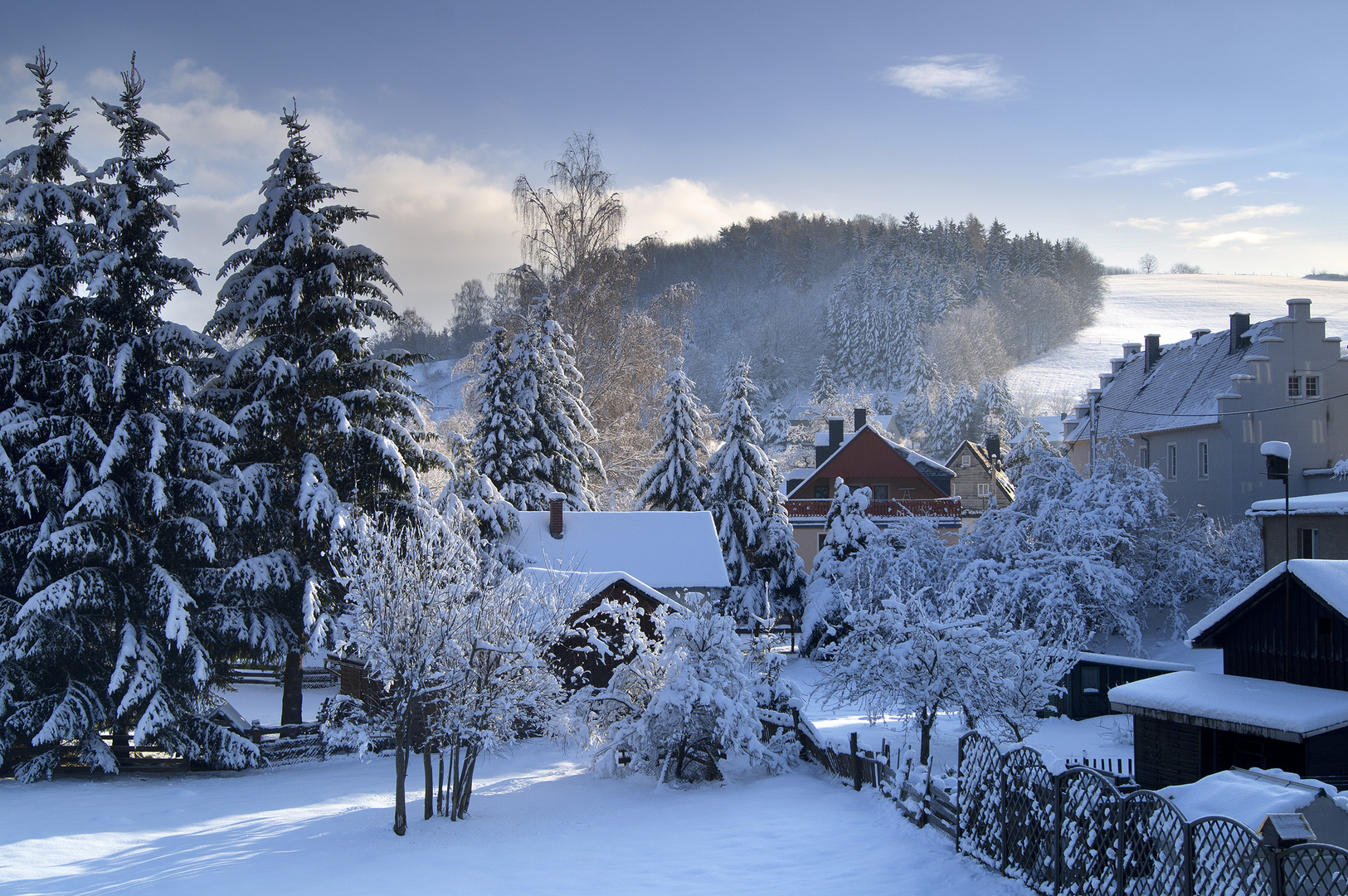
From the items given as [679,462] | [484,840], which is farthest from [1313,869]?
[679,462]

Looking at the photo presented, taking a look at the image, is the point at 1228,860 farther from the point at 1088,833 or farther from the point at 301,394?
the point at 301,394

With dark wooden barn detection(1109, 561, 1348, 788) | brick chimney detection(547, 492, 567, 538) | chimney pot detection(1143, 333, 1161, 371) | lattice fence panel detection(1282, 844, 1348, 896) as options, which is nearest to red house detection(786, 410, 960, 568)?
chimney pot detection(1143, 333, 1161, 371)

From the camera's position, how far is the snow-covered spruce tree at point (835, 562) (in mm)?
31375

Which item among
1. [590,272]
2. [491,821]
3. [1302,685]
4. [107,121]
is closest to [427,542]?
[491,821]

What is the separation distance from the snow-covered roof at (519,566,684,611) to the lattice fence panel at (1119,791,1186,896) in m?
11.0

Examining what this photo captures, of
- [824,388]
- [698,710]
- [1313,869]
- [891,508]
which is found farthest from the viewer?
[824,388]

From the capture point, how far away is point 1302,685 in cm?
1438

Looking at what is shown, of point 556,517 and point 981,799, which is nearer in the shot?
point 981,799

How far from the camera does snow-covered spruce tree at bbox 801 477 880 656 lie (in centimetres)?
3138

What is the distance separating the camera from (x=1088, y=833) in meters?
8.98

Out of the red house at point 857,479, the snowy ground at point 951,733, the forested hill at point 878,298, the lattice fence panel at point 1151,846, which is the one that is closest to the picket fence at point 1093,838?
the lattice fence panel at point 1151,846

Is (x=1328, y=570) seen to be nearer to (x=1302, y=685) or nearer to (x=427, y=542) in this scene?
(x=1302, y=685)

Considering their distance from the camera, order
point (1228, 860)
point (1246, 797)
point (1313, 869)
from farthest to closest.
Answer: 1. point (1246, 797)
2. point (1228, 860)
3. point (1313, 869)

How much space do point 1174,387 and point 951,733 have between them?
76.8 feet
